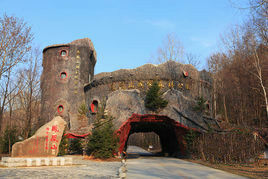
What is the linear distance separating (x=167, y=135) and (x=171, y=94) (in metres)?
6.43

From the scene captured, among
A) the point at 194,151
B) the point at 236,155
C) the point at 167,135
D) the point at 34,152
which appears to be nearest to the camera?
the point at 34,152

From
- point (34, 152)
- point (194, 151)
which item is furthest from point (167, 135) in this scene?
point (34, 152)

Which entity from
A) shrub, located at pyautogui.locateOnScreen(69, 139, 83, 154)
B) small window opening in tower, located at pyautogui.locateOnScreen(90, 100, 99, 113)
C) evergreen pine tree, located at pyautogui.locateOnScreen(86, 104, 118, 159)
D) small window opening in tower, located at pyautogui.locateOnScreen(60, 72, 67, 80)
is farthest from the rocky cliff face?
small window opening in tower, located at pyautogui.locateOnScreen(60, 72, 67, 80)

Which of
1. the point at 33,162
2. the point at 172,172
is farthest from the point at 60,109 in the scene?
the point at 172,172

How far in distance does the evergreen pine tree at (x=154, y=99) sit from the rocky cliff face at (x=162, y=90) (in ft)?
1.41

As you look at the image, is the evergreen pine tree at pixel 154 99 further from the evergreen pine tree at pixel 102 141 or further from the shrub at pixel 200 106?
the evergreen pine tree at pixel 102 141

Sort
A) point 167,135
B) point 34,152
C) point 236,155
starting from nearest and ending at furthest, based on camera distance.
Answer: point 34,152 → point 236,155 → point 167,135

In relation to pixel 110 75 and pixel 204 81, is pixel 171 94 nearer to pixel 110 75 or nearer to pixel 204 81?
pixel 204 81

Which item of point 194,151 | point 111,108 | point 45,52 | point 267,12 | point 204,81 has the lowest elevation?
point 194,151

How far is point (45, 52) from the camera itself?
25.7 meters

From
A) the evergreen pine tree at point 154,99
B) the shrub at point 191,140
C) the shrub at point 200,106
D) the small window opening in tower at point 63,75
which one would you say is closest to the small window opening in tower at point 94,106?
the small window opening in tower at point 63,75

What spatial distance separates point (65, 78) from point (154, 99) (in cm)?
1145

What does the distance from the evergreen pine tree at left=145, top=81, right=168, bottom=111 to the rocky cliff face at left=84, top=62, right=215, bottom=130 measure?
1.41 feet

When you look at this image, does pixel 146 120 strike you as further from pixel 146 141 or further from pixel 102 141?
pixel 146 141
